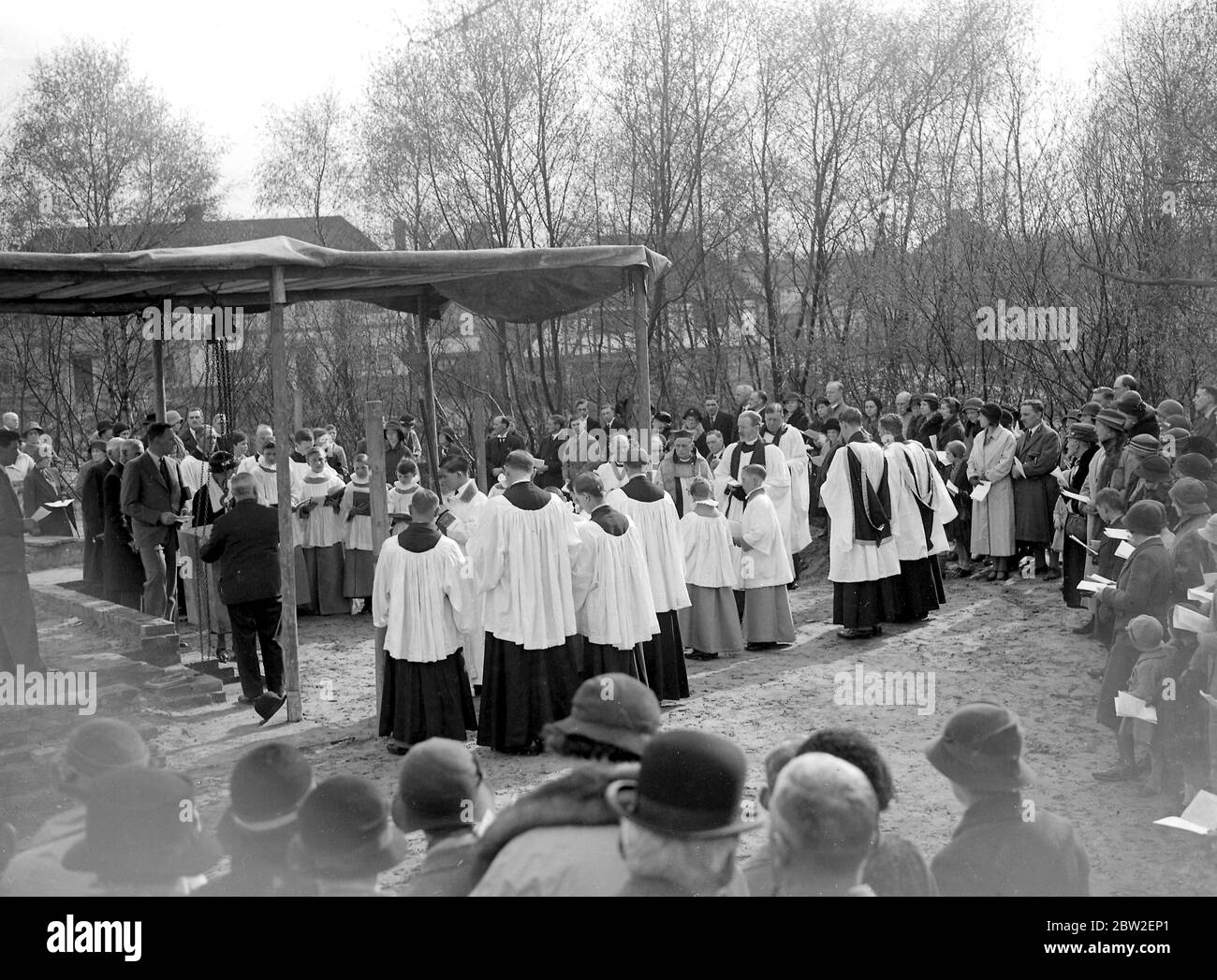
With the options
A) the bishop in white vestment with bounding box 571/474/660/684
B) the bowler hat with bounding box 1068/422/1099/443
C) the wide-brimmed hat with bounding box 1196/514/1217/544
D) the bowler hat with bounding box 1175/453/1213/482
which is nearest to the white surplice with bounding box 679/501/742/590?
the bishop in white vestment with bounding box 571/474/660/684

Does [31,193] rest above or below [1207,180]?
above

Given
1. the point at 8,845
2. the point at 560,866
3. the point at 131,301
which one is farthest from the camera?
the point at 131,301

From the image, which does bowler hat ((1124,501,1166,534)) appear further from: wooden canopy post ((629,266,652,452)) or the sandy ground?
wooden canopy post ((629,266,652,452))

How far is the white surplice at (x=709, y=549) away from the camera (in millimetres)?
10461

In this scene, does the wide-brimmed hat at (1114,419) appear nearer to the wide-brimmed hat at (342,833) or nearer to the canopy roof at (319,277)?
the canopy roof at (319,277)

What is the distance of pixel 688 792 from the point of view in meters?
2.84

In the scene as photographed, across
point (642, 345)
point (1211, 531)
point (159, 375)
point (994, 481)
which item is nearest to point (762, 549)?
point (642, 345)

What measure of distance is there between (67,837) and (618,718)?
1625 mm

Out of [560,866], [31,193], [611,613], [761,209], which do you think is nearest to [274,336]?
[611,613]

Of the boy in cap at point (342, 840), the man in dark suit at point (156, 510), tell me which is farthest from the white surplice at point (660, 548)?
the boy in cap at point (342, 840)

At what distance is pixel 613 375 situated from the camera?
26469 mm

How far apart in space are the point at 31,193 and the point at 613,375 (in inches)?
481
